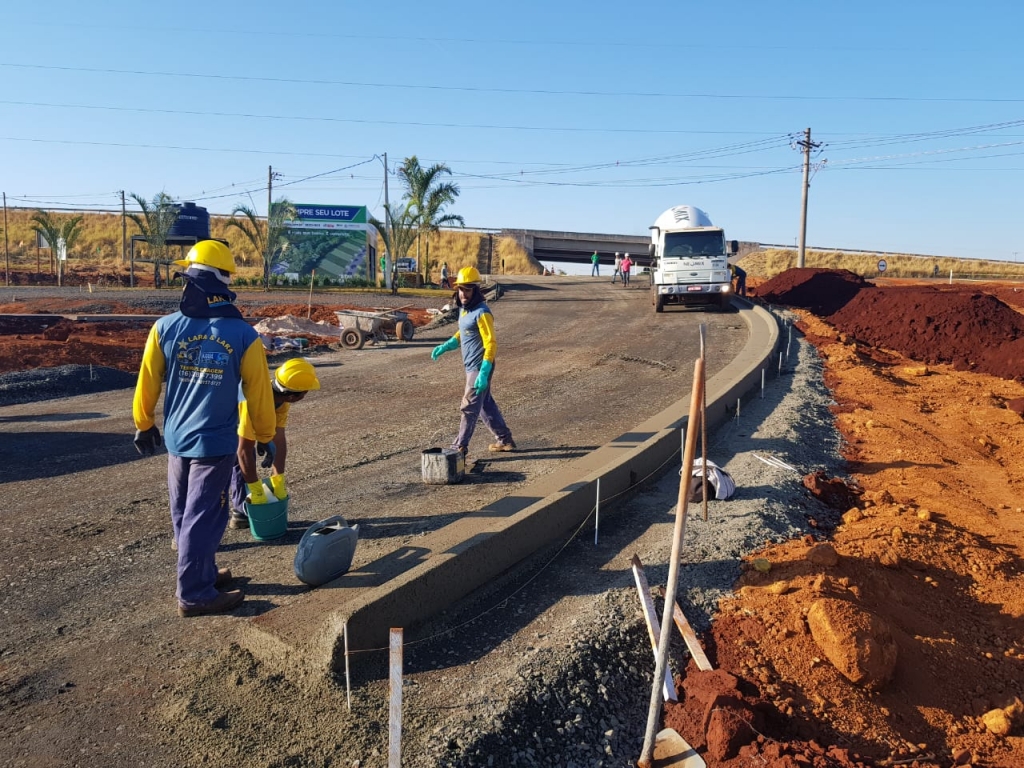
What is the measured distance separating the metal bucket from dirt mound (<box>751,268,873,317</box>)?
23.5 meters

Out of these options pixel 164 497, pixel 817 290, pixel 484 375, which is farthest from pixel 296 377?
pixel 817 290

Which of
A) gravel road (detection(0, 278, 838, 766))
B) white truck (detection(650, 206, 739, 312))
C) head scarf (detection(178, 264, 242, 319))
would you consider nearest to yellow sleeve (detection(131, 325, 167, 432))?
head scarf (detection(178, 264, 242, 319))

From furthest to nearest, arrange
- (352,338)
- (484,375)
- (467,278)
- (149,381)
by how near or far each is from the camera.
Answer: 1. (352,338)
2. (467,278)
3. (484,375)
4. (149,381)

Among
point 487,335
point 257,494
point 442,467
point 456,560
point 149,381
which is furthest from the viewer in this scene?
point 487,335

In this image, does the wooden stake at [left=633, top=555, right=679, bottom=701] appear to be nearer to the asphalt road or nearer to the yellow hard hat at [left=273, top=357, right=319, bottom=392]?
the asphalt road

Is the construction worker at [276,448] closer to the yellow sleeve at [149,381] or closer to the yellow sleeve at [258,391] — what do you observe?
the yellow sleeve at [258,391]

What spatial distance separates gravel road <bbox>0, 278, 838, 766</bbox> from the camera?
3.35m

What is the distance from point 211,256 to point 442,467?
10.2 feet

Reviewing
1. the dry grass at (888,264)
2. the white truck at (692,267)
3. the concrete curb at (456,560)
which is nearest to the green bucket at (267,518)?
the concrete curb at (456,560)

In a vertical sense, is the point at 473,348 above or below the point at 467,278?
below

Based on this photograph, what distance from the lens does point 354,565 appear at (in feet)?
16.5

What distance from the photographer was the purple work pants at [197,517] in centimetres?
425

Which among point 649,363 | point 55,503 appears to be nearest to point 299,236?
point 649,363

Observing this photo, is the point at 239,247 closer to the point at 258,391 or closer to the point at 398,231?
the point at 398,231
